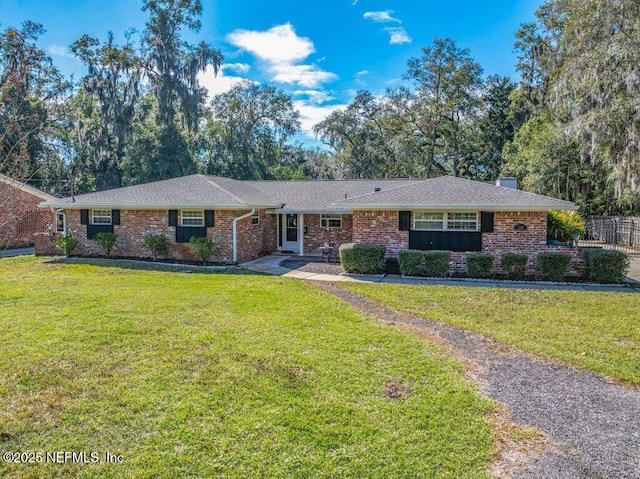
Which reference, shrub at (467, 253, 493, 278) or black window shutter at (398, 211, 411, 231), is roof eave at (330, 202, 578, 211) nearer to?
black window shutter at (398, 211, 411, 231)

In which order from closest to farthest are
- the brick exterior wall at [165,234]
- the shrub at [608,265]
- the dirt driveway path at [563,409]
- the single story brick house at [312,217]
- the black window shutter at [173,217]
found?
the dirt driveway path at [563,409] < the shrub at [608,265] < the single story brick house at [312,217] < the brick exterior wall at [165,234] < the black window shutter at [173,217]

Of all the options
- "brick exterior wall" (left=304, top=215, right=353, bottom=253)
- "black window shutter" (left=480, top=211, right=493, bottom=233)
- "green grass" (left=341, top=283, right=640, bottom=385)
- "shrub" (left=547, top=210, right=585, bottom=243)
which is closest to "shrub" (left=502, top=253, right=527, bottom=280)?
"black window shutter" (left=480, top=211, right=493, bottom=233)

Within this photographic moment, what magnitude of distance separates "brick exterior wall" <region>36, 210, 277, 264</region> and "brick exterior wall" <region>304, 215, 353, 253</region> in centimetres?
179

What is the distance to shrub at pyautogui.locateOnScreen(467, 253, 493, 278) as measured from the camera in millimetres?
12031

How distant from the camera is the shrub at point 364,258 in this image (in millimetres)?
12758

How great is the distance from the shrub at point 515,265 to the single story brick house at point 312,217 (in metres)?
0.73

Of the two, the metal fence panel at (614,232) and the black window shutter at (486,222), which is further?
the metal fence panel at (614,232)

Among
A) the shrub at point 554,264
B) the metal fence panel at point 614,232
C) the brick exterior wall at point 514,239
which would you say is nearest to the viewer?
the shrub at point 554,264

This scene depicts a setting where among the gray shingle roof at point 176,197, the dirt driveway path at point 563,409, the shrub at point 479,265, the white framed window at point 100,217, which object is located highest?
the gray shingle roof at point 176,197

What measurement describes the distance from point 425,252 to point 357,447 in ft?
30.9

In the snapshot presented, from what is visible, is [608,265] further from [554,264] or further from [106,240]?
[106,240]

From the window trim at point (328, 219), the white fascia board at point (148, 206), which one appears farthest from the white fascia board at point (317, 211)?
the white fascia board at point (148, 206)

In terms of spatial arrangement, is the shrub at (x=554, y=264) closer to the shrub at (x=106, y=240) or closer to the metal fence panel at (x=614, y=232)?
the metal fence panel at (x=614, y=232)

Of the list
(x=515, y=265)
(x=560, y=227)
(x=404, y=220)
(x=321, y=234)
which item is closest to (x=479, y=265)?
(x=515, y=265)
